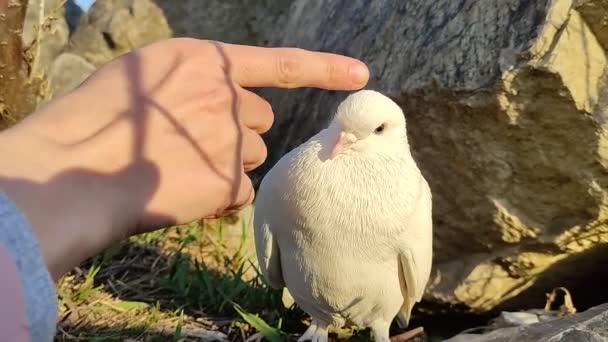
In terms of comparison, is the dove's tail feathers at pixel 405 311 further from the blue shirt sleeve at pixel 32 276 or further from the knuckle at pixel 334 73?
the blue shirt sleeve at pixel 32 276

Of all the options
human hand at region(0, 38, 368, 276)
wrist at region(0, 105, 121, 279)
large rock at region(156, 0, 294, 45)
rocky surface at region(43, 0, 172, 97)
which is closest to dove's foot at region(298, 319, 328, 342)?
human hand at region(0, 38, 368, 276)

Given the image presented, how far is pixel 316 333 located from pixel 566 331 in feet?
4.22

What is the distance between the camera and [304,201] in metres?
2.80

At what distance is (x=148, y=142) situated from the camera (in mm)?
1432

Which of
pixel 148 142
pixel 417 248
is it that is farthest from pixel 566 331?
pixel 148 142

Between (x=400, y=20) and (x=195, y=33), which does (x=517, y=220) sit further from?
(x=195, y=33)

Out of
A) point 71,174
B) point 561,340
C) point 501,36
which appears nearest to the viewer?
point 71,174

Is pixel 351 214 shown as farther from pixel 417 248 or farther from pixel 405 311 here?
pixel 405 311

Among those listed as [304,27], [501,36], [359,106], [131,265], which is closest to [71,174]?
[359,106]

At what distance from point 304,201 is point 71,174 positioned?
1558 millimetres

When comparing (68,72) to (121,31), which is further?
(121,31)

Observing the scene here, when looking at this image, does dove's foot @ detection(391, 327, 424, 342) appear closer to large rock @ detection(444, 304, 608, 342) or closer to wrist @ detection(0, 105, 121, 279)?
large rock @ detection(444, 304, 608, 342)

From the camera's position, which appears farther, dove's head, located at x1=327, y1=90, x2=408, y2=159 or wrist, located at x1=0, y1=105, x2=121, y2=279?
dove's head, located at x1=327, y1=90, x2=408, y2=159

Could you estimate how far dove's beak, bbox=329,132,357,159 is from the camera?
2.68m
